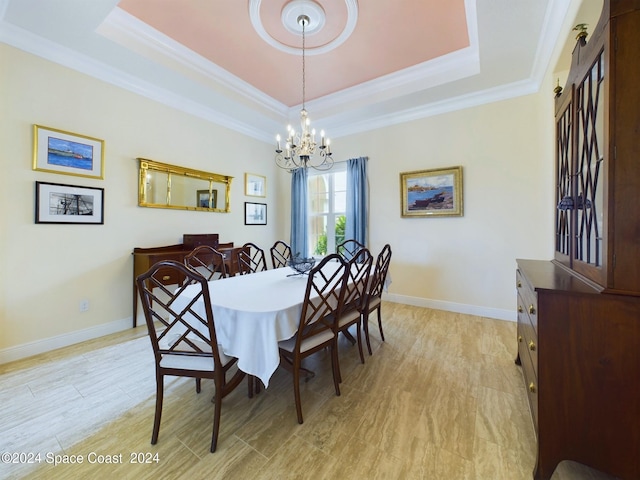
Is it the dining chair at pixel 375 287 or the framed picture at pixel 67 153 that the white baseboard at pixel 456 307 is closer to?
the dining chair at pixel 375 287

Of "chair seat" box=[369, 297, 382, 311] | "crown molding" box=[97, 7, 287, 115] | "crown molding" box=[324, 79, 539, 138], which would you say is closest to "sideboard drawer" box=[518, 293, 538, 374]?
"chair seat" box=[369, 297, 382, 311]

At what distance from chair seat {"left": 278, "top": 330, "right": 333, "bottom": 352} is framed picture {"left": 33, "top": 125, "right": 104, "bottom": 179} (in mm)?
2835

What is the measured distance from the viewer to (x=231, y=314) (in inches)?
61.7

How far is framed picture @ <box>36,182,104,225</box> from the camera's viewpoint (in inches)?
100

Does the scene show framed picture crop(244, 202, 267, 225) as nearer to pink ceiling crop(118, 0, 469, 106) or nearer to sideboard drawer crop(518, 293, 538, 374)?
pink ceiling crop(118, 0, 469, 106)

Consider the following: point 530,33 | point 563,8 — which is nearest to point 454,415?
point 563,8

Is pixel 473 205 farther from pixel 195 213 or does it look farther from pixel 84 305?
pixel 84 305

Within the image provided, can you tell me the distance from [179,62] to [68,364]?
129 inches

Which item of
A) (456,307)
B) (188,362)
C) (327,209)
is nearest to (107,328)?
(188,362)

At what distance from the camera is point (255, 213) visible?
Result: 189 inches

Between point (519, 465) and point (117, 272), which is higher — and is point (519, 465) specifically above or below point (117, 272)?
below

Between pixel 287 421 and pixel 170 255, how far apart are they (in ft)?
7.91

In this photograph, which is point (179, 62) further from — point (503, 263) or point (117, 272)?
point (503, 263)

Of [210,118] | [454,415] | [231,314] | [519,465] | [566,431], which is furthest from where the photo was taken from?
[210,118]
